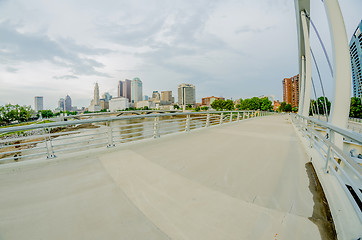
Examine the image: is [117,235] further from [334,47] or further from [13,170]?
[334,47]

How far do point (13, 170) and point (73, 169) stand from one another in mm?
1262

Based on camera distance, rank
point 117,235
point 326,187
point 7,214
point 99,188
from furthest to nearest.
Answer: point 99,188, point 326,187, point 7,214, point 117,235

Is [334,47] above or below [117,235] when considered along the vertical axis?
above

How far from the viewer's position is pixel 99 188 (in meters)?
2.26

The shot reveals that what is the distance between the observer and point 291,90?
11869cm

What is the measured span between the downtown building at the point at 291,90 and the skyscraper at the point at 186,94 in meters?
90.7

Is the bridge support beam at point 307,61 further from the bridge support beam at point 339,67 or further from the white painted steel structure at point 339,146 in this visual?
the bridge support beam at point 339,67

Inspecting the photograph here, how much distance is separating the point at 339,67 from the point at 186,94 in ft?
568

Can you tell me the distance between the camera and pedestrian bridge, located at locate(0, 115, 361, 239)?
151cm

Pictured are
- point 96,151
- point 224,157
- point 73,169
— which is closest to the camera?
point 73,169

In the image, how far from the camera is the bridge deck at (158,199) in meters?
1.52

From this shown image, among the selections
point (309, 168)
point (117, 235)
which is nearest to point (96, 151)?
point (117, 235)

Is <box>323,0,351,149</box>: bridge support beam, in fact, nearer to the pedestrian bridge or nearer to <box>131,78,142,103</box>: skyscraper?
the pedestrian bridge

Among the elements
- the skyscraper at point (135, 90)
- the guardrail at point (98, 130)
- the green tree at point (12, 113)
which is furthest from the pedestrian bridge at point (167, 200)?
the skyscraper at point (135, 90)
